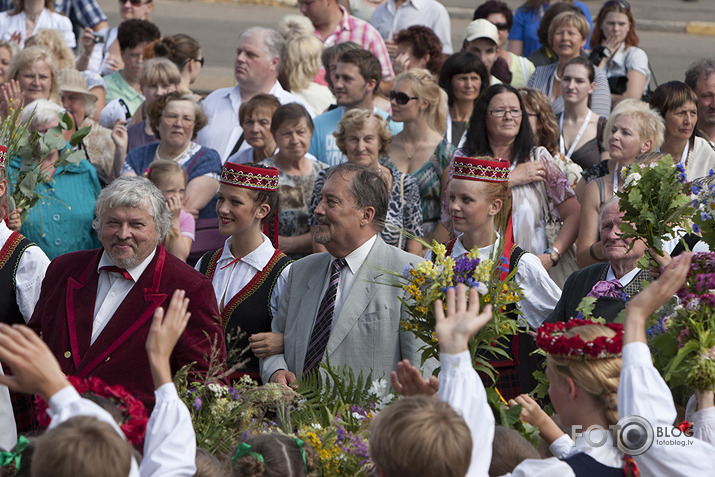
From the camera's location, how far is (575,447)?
3.54 m

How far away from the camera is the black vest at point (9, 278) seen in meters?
5.13

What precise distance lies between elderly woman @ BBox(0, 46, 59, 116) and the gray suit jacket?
4.14 m

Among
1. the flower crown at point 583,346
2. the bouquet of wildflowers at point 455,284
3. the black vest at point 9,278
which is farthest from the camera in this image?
the black vest at point 9,278

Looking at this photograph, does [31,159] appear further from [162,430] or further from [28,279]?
[162,430]

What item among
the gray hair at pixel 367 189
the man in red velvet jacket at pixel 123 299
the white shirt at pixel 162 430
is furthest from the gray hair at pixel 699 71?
the white shirt at pixel 162 430

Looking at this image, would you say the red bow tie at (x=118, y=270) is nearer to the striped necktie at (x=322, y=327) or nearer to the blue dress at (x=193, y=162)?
the striped necktie at (x=322, y=327)

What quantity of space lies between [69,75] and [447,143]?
349cm

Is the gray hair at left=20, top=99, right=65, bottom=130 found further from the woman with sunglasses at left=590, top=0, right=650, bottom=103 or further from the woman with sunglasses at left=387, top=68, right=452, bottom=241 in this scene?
the woman with sunglasses at left=590, top=0, right=650, bottom=103

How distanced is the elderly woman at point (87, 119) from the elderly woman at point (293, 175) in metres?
1.71

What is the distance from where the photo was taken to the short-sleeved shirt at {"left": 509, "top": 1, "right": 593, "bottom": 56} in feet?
36.6

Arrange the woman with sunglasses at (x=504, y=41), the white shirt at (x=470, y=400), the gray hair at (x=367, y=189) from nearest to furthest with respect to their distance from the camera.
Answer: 1. the white shirt at (x=470, y=400)
2. the gray hair at (x=367, y=189)
3. the woman with sunglasses at (x=504, y=41)

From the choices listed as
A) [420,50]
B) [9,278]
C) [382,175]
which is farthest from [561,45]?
[9,278]

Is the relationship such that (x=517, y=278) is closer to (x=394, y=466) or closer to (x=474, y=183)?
(x=474, y=183)

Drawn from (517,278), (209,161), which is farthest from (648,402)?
(209,161)
